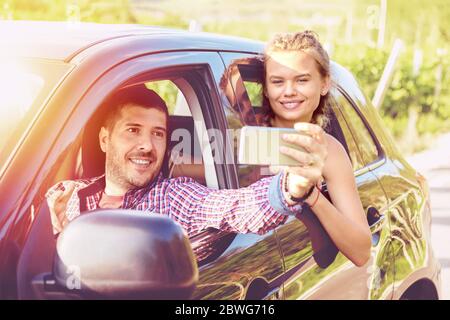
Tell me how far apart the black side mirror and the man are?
0.68 m

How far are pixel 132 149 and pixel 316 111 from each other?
73cm

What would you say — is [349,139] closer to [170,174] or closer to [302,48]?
[302,48]

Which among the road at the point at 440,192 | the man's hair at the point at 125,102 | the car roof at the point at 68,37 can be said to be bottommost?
the road at the point at 440,192

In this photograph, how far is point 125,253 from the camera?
1.63m

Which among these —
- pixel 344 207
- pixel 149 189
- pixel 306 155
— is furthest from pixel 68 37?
pixel 344 207

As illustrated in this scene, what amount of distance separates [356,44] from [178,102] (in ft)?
40.9

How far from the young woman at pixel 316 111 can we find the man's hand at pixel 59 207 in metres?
0.64

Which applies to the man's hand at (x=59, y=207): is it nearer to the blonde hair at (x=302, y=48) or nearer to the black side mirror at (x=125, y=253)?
the black side mirror at (x=125, y=253)

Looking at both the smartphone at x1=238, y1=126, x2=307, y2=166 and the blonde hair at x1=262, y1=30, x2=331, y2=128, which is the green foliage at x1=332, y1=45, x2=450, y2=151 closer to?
the blonde hair at x1=262, y1=30, x2=331, y2=128

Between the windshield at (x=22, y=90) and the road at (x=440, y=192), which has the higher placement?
the windshield at (x=22, y=90)

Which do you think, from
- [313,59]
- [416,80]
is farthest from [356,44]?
[313,59]

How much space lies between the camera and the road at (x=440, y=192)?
670cm

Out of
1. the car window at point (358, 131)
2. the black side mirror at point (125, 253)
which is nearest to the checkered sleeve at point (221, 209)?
the black side mirror at point (125, 253)
